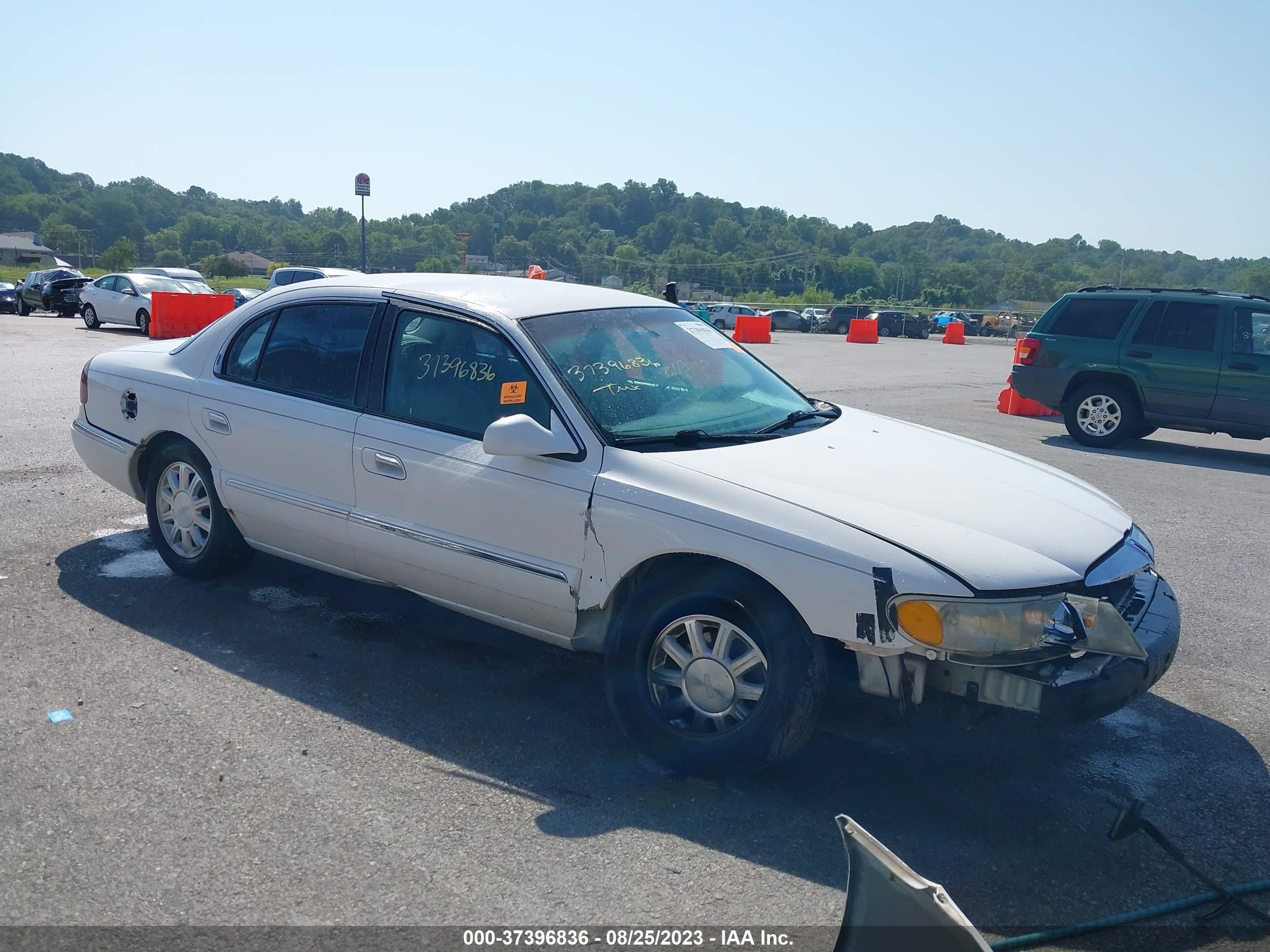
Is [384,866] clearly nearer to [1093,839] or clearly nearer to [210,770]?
[210,770]

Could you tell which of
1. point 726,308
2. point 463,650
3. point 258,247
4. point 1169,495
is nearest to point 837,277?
point 726,308

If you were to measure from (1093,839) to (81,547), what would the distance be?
212 inches

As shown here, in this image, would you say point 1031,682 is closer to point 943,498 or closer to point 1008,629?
point 1008,629

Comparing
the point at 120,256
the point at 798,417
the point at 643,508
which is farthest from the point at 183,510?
the point at 120,256

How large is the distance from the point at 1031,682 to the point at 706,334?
243cm

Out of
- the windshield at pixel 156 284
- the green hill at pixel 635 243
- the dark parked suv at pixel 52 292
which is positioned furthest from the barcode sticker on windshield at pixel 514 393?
the dark parked suv at pixel 52 292

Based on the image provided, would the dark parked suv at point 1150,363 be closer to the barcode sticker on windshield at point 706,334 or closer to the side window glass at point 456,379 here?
the barcode sticker on windshield at point 706,334

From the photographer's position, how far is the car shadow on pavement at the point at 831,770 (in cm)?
331

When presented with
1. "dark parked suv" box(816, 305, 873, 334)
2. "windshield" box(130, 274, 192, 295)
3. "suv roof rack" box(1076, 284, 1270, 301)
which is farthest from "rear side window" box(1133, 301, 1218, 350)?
"dark parked suv" box(816, 305, 873, 334)

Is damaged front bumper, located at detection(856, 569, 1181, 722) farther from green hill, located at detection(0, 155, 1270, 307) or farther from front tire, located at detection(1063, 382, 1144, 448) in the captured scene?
front tire, located at detection(1063, 382, 1144, 448)

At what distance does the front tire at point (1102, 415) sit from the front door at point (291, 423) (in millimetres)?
9456

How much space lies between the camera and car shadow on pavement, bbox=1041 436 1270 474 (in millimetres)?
11242

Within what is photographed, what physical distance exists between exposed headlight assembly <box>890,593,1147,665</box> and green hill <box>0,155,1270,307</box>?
22.0 ft

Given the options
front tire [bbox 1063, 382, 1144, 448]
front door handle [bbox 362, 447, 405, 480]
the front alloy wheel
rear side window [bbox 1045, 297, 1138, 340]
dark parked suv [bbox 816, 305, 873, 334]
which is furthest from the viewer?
dark parked suv [bbox 816, 305, 873, 334]
